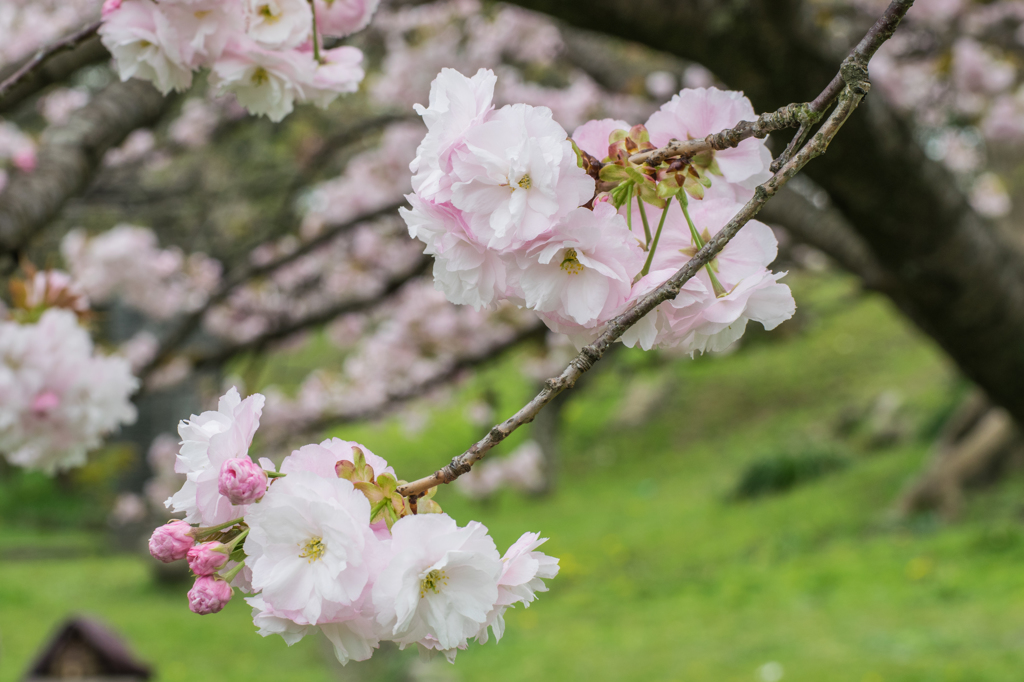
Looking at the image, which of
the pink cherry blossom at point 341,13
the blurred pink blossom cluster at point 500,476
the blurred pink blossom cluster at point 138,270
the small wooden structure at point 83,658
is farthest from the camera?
the blurred pink blossom cluster at point 500,476

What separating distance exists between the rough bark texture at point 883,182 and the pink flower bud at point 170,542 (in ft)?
4.72

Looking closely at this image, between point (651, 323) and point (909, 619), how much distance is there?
11.8ft

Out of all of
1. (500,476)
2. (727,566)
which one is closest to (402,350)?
(500,476)

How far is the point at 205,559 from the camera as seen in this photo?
0.64 metres

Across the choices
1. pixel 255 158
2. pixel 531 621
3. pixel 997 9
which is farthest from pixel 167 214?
pixel 997 9

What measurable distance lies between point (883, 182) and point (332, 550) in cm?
188

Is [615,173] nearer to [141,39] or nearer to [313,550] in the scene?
[313,550]

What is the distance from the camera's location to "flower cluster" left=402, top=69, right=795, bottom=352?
64 centimetres

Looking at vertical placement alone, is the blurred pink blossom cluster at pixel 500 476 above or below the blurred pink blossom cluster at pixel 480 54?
below

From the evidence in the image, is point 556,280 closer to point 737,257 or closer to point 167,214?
point 737,257

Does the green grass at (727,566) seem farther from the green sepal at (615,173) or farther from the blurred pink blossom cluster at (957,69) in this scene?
the green sepal at (615,173)

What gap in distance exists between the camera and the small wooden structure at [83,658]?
2.81 m

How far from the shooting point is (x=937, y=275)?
233 centimetres

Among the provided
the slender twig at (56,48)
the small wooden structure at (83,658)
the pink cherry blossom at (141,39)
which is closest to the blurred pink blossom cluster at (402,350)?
the small wooden structure at (83,658)
